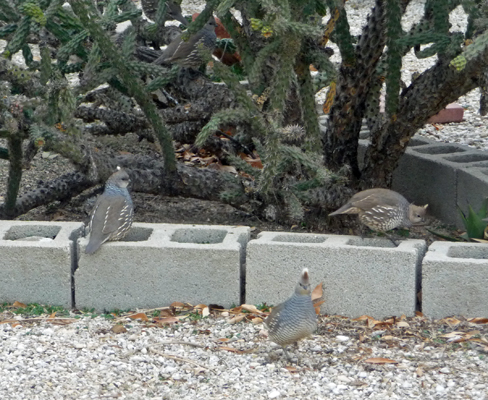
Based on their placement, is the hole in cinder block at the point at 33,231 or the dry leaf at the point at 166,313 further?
the hole in cinder block at the point at 33,231

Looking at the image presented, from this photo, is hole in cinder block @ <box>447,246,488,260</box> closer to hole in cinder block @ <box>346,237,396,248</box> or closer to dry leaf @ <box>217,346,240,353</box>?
hole in cinder block @ <box>346,237,396,248</box>

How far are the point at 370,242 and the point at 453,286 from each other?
612mm

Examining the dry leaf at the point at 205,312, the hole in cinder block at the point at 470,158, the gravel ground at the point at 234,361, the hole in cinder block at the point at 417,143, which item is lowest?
the gravel ground at the point at 234,361

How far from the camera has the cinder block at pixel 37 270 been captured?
4.76 metres

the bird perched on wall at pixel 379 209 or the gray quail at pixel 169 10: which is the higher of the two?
the gray quail at pixel 169 10

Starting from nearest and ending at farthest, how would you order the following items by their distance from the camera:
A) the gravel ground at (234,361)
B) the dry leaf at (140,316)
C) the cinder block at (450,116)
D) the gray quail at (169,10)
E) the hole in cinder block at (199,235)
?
the gravel ground at (234,361) → the dry leaf at (140,316) → the hole in cinder block at (199,235) → the gray quail at (169,10) → the cinder block at (450,116)

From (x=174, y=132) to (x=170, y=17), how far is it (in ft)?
3.65

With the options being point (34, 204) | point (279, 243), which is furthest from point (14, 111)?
point (279, 243)

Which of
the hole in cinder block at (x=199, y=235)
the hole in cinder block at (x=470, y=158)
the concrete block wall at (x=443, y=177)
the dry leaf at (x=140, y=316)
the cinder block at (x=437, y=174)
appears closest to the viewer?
the dry leaf at (x=140, y=316)

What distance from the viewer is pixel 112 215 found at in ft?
15.9

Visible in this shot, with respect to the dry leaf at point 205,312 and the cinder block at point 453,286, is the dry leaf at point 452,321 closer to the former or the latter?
the cinder block at point 453,286

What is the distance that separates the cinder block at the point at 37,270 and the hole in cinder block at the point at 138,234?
428 millimetres

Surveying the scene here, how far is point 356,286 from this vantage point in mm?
4633

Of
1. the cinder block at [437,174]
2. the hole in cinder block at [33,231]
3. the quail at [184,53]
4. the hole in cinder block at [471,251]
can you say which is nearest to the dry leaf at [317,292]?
the hole in cinder block at [471,251]
